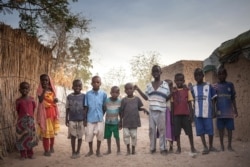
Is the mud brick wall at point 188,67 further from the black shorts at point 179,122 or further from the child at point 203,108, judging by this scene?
the black shorts at point 179,122

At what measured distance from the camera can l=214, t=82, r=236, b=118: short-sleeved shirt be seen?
4945mm

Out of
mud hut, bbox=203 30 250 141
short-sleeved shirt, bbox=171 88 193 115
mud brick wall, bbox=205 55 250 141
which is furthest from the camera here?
mud brick wall, bbox=205 55 250 141

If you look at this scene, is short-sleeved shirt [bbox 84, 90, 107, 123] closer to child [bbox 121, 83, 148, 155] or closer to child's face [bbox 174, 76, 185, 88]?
child [bbox 121, 83, 148, 155]

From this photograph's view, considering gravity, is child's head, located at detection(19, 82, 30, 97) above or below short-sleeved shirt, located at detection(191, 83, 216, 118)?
above

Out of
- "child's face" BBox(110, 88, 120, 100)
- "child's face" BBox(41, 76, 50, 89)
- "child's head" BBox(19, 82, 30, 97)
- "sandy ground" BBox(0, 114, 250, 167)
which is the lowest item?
"sandy ground" BBox(0, 114, 250, 167)

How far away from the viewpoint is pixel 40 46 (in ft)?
19.9

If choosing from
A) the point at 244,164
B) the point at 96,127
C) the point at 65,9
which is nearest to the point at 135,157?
the point at 96,127

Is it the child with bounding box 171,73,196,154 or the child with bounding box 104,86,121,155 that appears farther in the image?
the child with bounding box 104,86,121,155

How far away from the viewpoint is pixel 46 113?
4949 mm

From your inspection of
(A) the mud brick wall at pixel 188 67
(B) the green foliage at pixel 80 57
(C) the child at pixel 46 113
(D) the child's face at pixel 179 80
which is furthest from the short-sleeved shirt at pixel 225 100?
(B) the green foliage at pixel 80 57

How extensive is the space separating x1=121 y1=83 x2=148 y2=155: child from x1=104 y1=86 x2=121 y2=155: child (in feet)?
0.43

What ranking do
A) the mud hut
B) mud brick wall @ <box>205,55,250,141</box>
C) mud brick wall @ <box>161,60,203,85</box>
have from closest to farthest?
the mud hut, mud brick wall @ <box>205,55,250,141</box>, mud brick wall @ <box>161,60,203,85</box>

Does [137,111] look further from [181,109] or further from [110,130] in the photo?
[181,109]

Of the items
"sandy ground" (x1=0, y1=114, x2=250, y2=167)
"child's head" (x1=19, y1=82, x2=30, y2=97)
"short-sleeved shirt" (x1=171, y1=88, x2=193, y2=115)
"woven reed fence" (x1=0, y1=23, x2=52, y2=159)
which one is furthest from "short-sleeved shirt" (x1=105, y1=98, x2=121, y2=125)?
"woven reed fence" (x1=0, y1=23, x2=52, y2=159)
